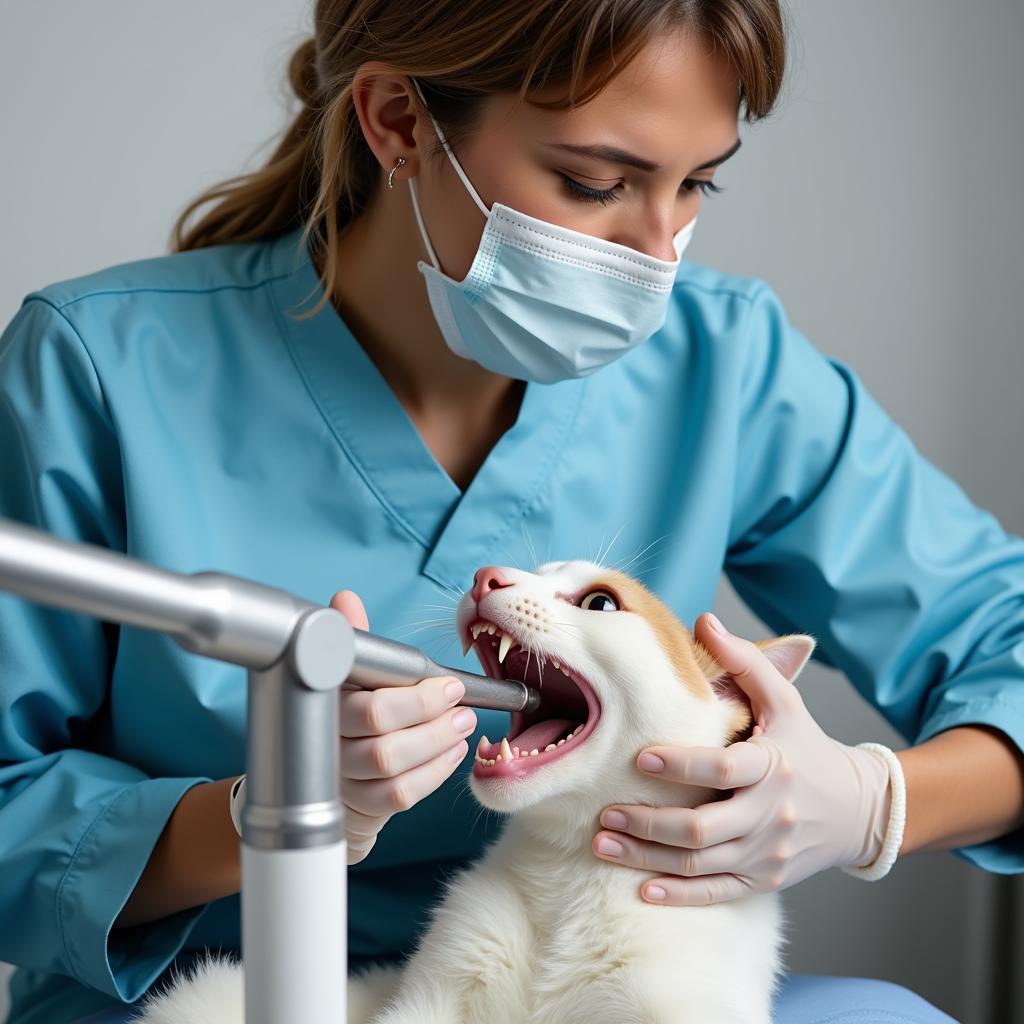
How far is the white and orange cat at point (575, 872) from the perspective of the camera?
3.02ft

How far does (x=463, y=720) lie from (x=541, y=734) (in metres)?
0.13

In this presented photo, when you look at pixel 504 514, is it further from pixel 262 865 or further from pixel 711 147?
pixel 262 865

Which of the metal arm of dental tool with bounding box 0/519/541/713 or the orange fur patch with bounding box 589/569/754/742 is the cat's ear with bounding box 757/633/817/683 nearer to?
the orange fur patch with bounding box 589/569/754/742

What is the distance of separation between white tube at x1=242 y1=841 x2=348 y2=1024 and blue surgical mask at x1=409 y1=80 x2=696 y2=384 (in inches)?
26.7

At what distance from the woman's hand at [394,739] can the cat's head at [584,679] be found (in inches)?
3.0

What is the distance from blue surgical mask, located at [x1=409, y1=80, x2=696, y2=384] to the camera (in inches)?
42.3

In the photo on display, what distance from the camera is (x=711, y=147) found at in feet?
3.47

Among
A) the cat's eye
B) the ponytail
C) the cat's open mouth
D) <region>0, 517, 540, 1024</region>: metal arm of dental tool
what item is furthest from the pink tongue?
the ponytail

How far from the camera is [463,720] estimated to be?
2.82ft

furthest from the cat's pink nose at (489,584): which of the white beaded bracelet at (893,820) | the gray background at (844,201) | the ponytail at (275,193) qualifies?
the gray background at (844,201)

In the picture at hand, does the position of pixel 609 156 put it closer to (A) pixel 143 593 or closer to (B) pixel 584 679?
(B) pixel 584 679

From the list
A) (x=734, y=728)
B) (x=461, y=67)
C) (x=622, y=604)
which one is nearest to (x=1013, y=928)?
(x=734, y=728)

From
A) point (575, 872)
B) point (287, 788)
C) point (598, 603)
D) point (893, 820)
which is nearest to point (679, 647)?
point (598, 603)

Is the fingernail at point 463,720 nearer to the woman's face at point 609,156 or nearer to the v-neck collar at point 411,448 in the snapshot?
the v-neck collar at point 411,448
